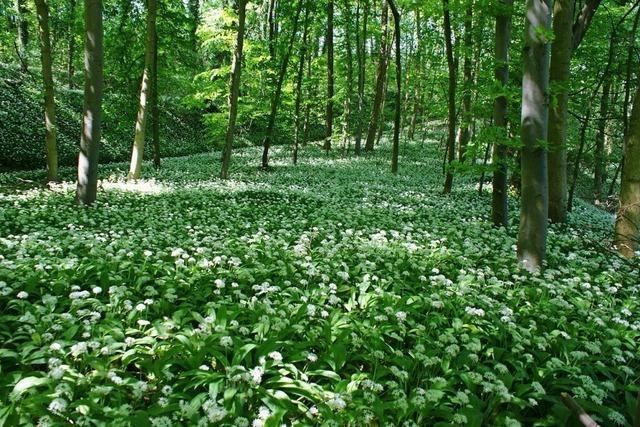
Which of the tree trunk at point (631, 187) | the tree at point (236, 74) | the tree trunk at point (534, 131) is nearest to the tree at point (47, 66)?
the tree at point (236, 74)

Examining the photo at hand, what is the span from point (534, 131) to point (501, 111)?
3.54 m

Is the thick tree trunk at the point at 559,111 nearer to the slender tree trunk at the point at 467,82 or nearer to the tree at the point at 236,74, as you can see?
the slender tree trunk at the point at 467,82

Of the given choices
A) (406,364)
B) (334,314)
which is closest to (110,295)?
(334,314)

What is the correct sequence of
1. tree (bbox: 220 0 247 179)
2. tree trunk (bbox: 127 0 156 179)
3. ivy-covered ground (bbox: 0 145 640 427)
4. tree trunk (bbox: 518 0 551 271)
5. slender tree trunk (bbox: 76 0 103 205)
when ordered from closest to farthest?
ivy-covered ground (bbox: 0 145 640 427) → tree trunk (bbox: 518 0 551 271) → slender tree trunk (bbox: 76 0 103 205) → tree trunk (bbox: 127 0 156 179) → tree (bbox: 220 0 247 179)

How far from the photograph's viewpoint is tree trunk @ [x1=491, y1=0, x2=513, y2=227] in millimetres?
9500

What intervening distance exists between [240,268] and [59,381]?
10.1 feet

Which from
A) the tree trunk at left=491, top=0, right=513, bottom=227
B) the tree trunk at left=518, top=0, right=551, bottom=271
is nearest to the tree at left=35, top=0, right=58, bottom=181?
→ the tree trunk at left=491, top=0, right=513, bottom=227

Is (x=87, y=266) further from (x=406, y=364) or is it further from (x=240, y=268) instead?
(x=406, y=364)

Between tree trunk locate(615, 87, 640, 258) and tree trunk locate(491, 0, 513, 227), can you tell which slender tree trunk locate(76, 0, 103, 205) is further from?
tree trunk locate(615, 87, 640, 258)

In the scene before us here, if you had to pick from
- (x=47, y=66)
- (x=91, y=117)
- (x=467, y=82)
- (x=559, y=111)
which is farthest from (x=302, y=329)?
(x=47, y=66)

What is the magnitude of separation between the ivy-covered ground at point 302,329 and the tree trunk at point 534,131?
21.1 inches

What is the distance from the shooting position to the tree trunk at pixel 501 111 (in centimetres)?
A: 950

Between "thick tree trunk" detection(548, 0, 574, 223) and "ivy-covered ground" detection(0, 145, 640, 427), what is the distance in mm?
2156

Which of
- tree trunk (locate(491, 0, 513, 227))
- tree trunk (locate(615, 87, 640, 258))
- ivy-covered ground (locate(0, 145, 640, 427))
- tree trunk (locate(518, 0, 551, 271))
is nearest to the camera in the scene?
ivy-covered ground (locate(0, 145, 640, 427))
